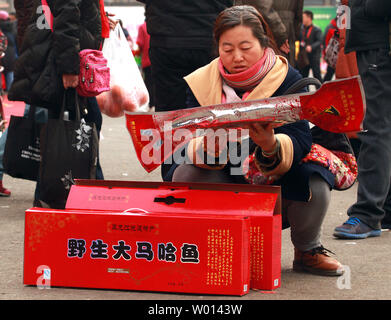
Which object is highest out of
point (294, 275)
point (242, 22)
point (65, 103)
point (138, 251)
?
point (242, 22)

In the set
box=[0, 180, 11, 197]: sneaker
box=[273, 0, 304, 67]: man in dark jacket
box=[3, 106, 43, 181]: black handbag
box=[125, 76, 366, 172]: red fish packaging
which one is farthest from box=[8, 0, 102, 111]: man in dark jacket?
box=[125, 76, 366, 172]: red fish packaging

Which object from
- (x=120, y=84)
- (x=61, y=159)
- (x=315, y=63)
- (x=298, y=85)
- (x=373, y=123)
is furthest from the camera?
(x=315, y=63)

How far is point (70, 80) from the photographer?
498 centimetres

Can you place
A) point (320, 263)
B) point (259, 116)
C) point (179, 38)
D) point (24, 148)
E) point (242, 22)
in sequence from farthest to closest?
1. point (24, 148)
2. point (179, 38)
3. point (320, 263)
4. point (242, 22)
5. point (259, 116)

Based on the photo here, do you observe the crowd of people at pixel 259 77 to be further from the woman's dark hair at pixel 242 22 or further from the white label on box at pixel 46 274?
the white label on box at pixel 46 274

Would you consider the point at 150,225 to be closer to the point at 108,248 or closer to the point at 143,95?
the point at 108,248

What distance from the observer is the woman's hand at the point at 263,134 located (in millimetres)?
3234

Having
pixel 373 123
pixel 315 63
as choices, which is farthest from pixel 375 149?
pixel 315 63

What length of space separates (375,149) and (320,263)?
1.25 meters

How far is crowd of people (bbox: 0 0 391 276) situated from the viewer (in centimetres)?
355

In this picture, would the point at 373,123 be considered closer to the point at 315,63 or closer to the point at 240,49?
the point at 240,49

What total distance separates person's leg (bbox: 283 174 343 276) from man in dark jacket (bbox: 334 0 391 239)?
95cm
